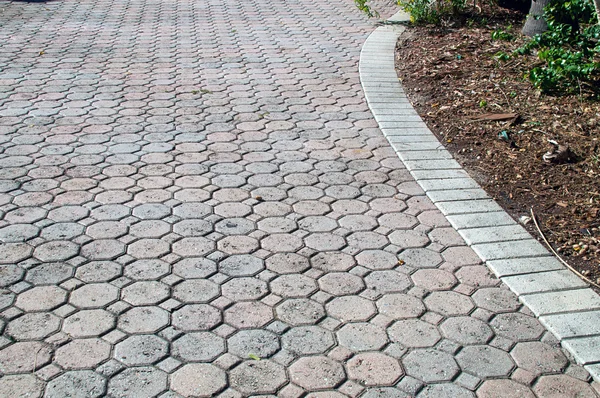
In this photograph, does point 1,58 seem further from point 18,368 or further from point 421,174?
point 18,368

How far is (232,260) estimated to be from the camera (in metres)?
4.12

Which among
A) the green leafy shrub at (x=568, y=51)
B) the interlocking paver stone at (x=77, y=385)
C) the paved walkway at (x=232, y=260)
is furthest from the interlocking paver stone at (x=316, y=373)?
the green leafy shrub at (x=568, y=51)

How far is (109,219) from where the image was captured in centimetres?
458

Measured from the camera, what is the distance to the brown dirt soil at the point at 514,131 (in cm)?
469

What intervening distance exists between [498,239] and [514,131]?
2.14 meters

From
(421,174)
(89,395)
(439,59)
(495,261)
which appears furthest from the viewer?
(439,59)

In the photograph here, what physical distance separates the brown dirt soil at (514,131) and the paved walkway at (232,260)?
2.19ft

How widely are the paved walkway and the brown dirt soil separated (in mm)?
668

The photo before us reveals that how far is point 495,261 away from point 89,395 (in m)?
2.54

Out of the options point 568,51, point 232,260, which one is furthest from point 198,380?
point 568,51

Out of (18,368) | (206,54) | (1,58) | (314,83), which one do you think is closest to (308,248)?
(18,368)

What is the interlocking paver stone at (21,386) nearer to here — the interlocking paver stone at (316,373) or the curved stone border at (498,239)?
the interlocking paver stone at (316,373)

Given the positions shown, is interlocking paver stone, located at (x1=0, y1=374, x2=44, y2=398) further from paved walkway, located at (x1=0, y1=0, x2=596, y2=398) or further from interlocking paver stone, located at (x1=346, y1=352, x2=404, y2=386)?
interlocking paver stone, located at (x1=346, y1=352, x2=404, y2=386)

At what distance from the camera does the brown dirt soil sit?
15.4 ft
